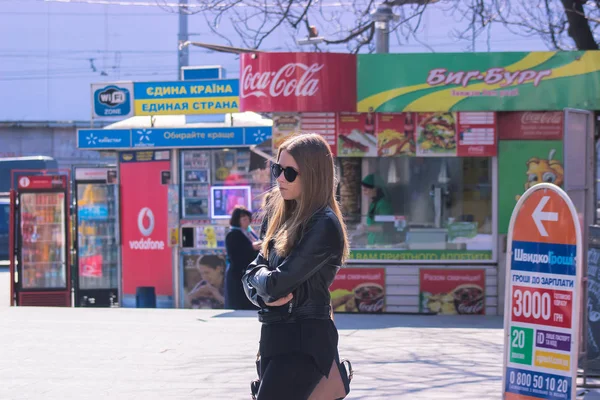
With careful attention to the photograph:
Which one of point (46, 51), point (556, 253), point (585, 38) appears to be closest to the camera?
point (556, 253)

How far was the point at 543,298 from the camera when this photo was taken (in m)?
5.27

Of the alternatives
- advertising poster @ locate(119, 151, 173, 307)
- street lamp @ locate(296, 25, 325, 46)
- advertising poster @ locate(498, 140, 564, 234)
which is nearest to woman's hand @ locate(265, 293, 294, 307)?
advertising poster @ locate(498, 140, 564, 234)

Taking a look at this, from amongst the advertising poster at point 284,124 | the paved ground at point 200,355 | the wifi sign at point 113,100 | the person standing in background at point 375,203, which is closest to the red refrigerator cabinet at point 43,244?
the wifi sign at point 113,100

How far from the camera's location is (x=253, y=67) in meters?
11.0

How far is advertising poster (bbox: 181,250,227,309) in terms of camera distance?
13719mm

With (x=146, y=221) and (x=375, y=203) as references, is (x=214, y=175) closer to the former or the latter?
(x=146, y=221)

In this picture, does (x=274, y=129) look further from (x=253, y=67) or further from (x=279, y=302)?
(x=279, y=302)

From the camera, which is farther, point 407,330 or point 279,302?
point 407,330

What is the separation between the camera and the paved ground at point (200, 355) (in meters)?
6.55

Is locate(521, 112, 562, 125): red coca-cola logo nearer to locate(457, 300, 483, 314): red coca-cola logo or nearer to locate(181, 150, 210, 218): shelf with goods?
locate(457, 300, 483, 314): red coca-cola logo

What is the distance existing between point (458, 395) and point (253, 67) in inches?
229

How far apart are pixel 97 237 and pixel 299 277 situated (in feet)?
38.6

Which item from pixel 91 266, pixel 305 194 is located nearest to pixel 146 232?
pixel 91 266

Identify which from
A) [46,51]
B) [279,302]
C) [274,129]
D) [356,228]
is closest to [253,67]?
[274,129]
